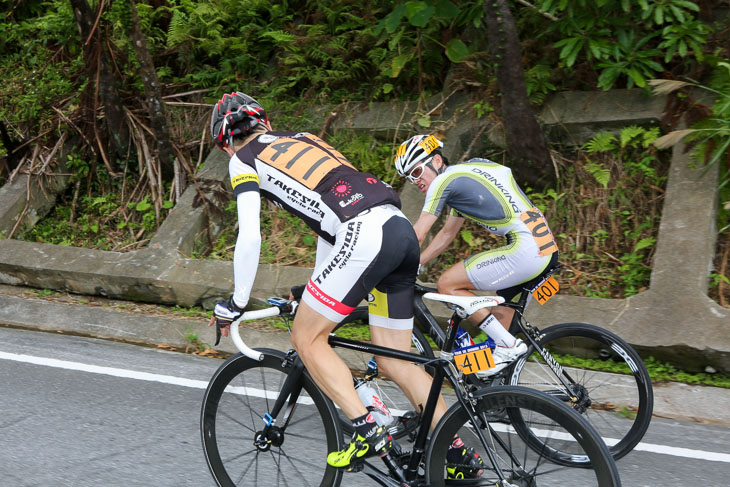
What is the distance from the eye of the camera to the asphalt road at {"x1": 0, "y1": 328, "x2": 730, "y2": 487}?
3.94 m

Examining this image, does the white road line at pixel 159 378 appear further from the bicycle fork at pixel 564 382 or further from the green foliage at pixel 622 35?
the green foliage at pixel 622 35

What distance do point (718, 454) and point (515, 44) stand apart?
4255 millimetres

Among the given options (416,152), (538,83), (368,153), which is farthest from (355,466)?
(538,83)

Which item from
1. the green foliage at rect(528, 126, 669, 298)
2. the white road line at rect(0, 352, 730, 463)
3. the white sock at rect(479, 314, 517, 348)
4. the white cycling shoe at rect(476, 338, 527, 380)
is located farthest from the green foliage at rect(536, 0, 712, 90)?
the white road line at rect(0, 352, 730, 463)

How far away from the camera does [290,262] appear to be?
24.4 feet

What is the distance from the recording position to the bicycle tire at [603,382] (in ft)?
13.3

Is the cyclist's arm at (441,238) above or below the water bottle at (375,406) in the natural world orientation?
above

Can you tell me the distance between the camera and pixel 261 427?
3598mm

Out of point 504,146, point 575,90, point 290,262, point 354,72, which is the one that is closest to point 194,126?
point 354,72

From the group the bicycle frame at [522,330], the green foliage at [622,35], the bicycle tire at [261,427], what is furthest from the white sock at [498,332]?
the green foliage at [622,35]

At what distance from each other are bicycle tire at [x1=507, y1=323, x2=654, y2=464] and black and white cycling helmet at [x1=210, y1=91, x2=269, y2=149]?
2.33 m

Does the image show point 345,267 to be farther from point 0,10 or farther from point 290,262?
point 0,10

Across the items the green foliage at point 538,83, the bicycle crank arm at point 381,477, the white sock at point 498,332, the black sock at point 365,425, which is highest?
the green foliage at point 538,83

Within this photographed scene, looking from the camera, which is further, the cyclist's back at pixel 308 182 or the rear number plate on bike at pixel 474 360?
the cyclist's back at pixel 308 182
